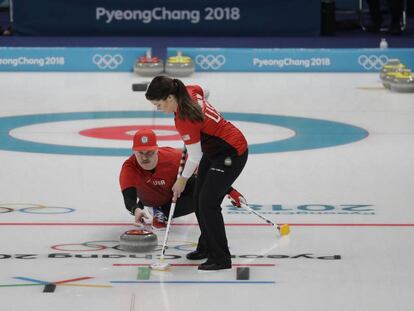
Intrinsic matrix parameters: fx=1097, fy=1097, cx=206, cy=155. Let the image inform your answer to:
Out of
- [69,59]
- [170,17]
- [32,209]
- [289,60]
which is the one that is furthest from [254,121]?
[170,17]

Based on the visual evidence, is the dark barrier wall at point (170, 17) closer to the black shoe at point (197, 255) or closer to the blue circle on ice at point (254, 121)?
the blue circle on ice at point (254, 121)

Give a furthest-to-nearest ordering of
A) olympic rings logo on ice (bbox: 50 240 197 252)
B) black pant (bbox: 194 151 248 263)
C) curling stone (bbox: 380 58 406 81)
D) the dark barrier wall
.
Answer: the dark barrier wall
curling stone (bbox: 380 58 406 81)
olympic rings logo on ice (bbox: 50 240 197 252)
black pant (bbox: 194 151 248 263)

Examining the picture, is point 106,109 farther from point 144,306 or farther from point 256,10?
point 144,306

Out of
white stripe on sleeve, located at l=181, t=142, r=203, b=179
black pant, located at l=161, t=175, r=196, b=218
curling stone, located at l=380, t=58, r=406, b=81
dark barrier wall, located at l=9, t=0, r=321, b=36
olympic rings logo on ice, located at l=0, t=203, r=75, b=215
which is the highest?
dark barrier wall, located at l=9, t=0, r=321, b=36

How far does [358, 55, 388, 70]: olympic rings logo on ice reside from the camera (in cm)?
2011

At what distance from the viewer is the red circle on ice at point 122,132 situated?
13.8m

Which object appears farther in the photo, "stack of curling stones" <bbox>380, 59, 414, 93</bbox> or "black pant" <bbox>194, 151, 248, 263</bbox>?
"stack of curling stones" <bbox>380, 59, 414, 93</bbox>

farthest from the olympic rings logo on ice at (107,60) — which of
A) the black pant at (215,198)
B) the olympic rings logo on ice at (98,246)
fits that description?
the black pant at (215,198)

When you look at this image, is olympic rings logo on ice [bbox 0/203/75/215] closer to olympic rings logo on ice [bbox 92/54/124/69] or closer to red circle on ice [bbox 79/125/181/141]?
red circle on ice [bbox 79/125/181/141]

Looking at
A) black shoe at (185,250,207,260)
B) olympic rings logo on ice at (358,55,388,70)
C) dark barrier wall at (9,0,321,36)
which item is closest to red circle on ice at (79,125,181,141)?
black shoe at (185,250,207,260)

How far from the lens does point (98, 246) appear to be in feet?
28.2

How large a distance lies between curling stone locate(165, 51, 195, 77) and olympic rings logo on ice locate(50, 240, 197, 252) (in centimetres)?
1049

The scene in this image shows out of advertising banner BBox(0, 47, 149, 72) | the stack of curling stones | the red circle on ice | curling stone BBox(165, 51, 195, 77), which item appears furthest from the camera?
advertising banner BBox(0, 47, 149, 72)

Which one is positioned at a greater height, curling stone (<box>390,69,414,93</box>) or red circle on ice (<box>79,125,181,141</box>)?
curling stone (<box>390,69,414,93</box>)
